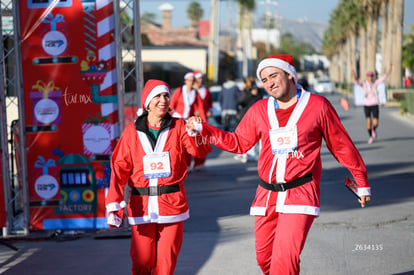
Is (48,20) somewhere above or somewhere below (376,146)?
above

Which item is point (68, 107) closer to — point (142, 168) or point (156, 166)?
point (142, 168)

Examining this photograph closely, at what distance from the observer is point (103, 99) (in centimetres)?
898

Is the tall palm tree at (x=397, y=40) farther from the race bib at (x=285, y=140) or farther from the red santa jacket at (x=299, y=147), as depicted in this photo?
the race bib at (x=285, y=140)

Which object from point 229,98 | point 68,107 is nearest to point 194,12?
point 229,98

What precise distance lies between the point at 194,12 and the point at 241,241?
13603 cm

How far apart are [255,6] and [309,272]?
7679 centimetres

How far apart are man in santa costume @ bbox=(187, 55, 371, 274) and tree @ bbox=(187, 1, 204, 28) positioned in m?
137

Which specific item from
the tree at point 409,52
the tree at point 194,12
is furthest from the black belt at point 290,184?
the tree at point 194,12

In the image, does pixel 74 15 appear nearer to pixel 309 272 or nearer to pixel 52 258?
pixel 52 258

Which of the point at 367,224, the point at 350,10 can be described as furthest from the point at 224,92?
the point at 350,10

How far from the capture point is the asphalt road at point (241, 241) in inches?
294

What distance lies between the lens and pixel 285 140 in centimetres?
524

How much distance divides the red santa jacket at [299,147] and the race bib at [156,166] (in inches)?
15.4

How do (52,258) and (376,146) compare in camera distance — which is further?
(376,146)
